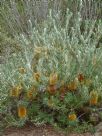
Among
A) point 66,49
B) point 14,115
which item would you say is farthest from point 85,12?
point 14,115

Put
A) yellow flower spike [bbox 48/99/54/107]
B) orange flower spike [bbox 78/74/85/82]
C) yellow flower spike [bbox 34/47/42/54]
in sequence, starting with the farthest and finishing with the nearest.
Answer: yellow flower spike [bbox 34/47/42/54] → orange flower spike [bbox 78/74/85/82] → yellow flower spike [bbox 48/99/54/107]

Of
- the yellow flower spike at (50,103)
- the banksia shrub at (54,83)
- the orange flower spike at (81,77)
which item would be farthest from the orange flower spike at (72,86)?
the yellow flower spike at (50,103)

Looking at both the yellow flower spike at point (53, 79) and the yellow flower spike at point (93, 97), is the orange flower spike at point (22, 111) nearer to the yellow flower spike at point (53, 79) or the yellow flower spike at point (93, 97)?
the yellow flower spike at point (53, 79)

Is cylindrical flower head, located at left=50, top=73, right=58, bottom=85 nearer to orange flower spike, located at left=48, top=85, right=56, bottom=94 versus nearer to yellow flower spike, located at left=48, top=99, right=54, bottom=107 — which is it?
orange flower spike, located at left=48, top=85, right=56, bottom=94

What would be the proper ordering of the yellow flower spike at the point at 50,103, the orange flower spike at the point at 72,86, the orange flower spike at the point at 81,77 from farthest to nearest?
the orange flower spike at the point at 81,77
the orange flower spike at the point at 72,86
the yellow flower spike at the point at 50,103

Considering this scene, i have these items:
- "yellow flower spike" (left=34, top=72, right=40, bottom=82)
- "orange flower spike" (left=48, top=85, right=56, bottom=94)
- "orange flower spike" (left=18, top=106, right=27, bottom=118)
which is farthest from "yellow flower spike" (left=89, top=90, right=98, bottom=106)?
"orange flower spike" (left=18, top=106, right=27, bottom=118)

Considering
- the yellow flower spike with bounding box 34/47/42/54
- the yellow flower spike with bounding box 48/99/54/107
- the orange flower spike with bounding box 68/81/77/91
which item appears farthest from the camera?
the yellow flower spike with bounding box 34/47/42/54

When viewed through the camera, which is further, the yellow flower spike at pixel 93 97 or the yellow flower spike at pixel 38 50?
the yellow flower spike at pixel 38 50

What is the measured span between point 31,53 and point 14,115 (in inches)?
28.2

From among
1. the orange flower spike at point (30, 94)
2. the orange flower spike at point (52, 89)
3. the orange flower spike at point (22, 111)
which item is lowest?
the orange flower spike at point (22, 111)

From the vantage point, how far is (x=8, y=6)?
8.09 m

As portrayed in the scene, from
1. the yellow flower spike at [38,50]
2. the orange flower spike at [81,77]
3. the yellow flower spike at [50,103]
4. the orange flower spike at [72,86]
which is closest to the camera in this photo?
the yellow flower spike at [50,103]

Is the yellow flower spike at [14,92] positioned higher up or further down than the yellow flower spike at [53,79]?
further down

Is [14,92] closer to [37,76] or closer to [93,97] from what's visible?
[37,76]
